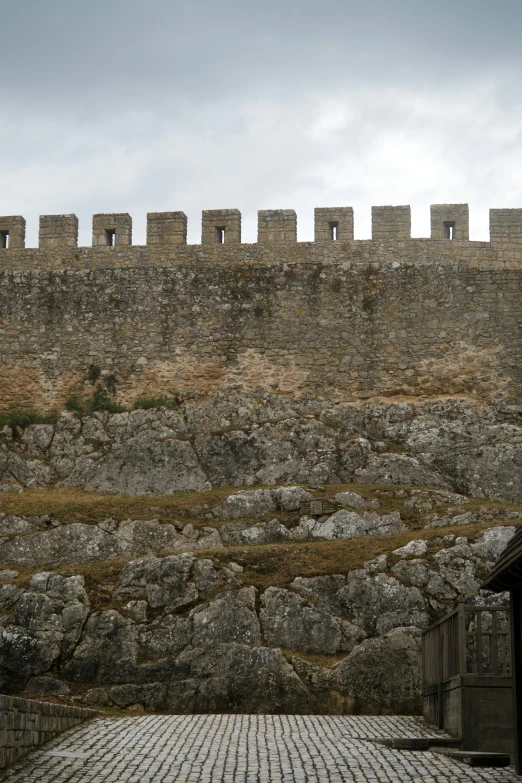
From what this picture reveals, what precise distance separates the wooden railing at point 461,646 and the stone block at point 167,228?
47.9 ft

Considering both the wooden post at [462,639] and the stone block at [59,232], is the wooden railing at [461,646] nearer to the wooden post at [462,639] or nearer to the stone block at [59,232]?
the wooden post at [462,639]

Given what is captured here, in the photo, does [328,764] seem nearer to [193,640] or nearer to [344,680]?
[344,680]

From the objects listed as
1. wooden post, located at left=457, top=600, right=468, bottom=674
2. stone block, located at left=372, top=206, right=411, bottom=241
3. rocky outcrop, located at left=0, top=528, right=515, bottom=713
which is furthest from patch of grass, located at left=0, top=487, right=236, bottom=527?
wooden post, located at left=457, top=600, right=468, bottom=674

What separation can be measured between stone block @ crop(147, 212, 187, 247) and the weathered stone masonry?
0.10 feet

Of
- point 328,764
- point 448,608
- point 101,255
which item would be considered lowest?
point 328,764

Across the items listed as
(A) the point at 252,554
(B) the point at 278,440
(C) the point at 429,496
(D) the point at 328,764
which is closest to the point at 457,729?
(D) the point at 328,764

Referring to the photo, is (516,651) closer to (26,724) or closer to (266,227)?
(26,724)

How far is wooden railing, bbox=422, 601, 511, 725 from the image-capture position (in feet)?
43.8

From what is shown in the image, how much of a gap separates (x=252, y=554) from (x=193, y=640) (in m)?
2.47

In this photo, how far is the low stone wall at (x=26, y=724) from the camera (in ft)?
33.1

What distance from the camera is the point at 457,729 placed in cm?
1327

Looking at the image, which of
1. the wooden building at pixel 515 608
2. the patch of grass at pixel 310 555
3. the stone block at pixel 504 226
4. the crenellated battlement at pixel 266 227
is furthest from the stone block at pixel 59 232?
the wooden building at pixel 515 608

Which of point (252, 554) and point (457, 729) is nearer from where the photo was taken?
point (457, 729)

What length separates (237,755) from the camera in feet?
39.1
